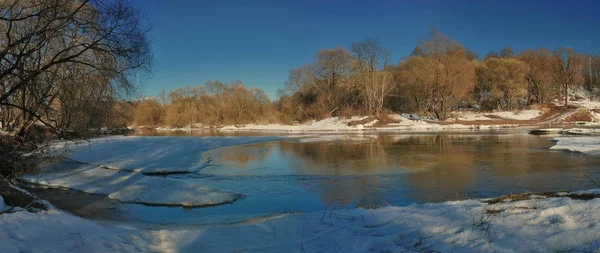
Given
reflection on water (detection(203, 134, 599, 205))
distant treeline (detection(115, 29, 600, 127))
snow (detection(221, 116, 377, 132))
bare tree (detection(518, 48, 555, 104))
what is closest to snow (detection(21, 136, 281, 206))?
reflection on water (detection(203, 134, 599, 205))

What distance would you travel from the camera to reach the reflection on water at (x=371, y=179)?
823 cm

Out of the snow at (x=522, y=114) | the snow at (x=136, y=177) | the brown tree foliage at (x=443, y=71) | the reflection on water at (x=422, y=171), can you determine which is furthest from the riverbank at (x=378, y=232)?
the snow at (x=522, y=114)

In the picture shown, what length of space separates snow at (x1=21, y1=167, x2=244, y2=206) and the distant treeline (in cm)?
4170

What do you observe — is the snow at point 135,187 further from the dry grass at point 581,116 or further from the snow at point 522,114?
the dry grass at point 581,116

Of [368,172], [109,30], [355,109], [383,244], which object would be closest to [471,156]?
[368,172]

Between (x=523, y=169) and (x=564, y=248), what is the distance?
33.3 ft

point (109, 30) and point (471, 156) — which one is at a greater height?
point (109, 30)

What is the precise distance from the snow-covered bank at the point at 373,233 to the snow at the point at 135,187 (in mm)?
3374

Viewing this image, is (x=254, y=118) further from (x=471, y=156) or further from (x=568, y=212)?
(x=568, y=212)

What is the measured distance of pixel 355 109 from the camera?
5597cm

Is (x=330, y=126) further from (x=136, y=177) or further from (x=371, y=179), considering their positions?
(x=136, y=177)

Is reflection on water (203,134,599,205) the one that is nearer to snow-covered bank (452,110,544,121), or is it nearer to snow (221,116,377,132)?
snow (221,116,377,132)

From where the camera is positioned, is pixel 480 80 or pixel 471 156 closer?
pixel 471 156

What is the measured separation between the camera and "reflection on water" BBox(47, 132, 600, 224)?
823cm
